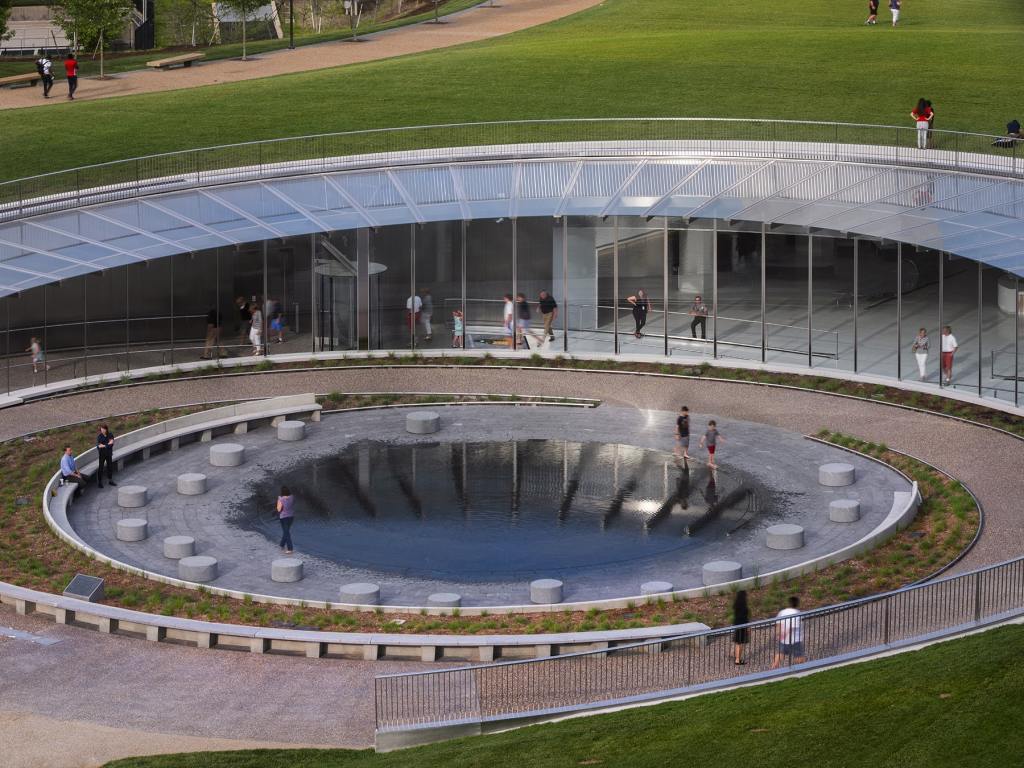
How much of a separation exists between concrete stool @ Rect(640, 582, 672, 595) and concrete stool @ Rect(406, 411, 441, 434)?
12.3m

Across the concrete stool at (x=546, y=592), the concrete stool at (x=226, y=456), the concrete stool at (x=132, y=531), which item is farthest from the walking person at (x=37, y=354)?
the concrete stool at (x=546, y=592)

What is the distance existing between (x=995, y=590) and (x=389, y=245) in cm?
2513

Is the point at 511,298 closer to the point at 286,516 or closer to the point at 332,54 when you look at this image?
the point at 286,516

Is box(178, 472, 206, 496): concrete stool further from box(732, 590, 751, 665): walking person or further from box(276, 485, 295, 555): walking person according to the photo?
box(732, 590, 751, 665): walking person

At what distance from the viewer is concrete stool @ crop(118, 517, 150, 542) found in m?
31.7

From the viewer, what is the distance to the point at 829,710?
20516 millimetres

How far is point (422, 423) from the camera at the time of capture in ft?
128

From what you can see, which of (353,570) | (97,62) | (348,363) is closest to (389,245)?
(348,363)

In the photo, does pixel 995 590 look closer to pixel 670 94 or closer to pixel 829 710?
pixel 829 710

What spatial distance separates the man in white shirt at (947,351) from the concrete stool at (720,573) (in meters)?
13.1

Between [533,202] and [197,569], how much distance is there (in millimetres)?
20535

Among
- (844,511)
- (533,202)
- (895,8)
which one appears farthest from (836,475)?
(895,8)

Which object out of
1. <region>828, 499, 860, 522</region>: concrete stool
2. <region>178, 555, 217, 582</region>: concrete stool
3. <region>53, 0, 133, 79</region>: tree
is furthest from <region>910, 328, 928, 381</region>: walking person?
<region>53, 0, 133, 79</region>: tree

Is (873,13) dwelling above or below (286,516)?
above
